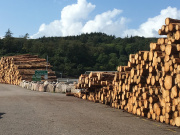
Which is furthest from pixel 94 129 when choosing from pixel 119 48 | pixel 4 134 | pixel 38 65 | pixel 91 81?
pixel 119 48

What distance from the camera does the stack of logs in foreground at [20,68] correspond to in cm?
3631

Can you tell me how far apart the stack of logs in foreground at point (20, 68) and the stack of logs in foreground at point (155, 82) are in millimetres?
23977

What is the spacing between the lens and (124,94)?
1267 cm

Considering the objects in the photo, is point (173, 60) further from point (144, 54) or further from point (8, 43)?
point (8, 43)

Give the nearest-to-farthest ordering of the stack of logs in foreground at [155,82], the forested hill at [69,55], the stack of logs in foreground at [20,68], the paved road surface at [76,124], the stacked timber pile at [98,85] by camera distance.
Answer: the paved road surface at [76,124], the stack of logs in foreground at [155,82], the stacked timber pile at [98,85], the stack of logs in foreground at [20,68], the forested hill at [69,55]

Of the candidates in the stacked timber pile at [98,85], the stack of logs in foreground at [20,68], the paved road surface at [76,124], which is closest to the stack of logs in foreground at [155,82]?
the paved road surface at [76,124]

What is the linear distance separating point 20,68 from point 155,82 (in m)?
28.2

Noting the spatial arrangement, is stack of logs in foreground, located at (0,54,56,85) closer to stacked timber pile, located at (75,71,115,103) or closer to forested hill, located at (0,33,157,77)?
stacked timber pile, located at (75,71,115,103)

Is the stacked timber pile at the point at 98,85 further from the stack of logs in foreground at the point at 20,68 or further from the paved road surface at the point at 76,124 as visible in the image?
the stack of logs in foreground at the point at 20,68

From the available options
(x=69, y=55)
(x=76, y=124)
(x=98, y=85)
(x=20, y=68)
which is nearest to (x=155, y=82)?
(x=76, y=124)

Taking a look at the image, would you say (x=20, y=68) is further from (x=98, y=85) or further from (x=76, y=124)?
(x=76, y=124)

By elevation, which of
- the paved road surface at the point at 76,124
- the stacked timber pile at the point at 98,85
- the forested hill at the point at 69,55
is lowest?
the paved road surface at the point at 76,124

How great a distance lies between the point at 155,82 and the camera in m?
10.7

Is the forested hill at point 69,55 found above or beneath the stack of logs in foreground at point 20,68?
above
